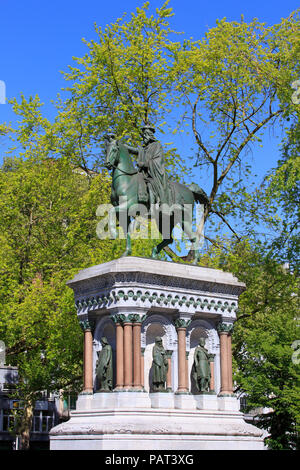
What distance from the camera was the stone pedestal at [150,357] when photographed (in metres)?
19.7

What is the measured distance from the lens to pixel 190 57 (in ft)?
120

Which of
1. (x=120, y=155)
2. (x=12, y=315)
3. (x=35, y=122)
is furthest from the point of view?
(x=35, y=122)

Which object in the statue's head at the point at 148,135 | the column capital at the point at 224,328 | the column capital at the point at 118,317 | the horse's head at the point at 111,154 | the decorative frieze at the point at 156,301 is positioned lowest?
the column capital at the point at 224,328

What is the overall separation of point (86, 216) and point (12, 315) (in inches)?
255

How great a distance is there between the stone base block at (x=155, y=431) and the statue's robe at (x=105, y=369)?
86 centimetres

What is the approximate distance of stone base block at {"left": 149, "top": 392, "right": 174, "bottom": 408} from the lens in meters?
20.5

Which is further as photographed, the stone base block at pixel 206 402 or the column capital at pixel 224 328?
the column capital at pixel 224 328

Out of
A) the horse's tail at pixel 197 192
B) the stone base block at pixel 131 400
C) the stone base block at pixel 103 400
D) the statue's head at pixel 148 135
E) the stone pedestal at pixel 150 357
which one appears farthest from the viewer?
the horse's tail at pixel 197 192

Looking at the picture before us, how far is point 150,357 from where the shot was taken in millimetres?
21391

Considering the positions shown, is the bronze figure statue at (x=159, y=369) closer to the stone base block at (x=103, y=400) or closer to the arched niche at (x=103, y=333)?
the stone base block at (x=103, y=400)

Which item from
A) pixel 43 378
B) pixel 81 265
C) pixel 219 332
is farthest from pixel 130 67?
pixel 219 332

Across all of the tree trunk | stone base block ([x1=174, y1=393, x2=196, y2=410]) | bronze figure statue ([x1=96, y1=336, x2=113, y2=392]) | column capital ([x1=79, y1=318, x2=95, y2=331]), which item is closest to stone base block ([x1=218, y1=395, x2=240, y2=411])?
stone base block ([x1=174, y1=393, x2=196, y2=410])

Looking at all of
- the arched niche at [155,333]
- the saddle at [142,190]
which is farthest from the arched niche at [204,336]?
the saddle at [142,190]

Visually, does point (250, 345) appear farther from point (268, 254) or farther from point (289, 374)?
point (268, 254)
